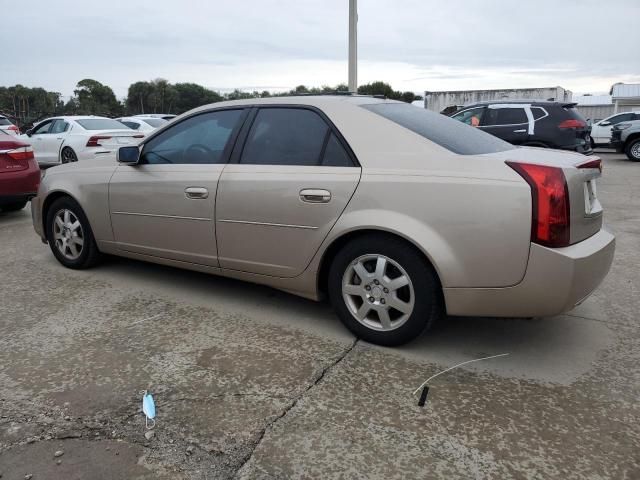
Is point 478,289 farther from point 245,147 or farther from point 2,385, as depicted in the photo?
point 2,385

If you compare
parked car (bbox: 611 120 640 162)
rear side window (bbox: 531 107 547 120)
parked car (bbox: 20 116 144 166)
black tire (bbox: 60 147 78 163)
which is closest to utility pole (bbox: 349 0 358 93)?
rear side window (bbox: 531 107 547 120)

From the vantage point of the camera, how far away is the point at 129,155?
427 cm

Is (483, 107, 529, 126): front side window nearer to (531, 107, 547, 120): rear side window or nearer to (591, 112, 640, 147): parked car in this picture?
(531, 107, 547, 120): rear side window

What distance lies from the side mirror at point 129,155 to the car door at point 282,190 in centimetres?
93

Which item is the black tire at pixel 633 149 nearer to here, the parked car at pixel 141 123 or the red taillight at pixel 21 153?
the parked car at pixel 141 123

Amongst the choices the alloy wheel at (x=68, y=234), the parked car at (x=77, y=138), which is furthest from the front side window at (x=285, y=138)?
the parked car at (x=77, y=138)

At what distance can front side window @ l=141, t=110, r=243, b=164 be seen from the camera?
3.95 metres

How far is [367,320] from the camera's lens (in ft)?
11.0

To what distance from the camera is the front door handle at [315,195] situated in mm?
3311

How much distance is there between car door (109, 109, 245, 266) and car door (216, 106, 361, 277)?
0.14 metres

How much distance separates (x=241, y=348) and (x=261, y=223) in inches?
32.0

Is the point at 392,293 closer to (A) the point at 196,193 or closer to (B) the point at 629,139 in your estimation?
(A) the point at 196,193

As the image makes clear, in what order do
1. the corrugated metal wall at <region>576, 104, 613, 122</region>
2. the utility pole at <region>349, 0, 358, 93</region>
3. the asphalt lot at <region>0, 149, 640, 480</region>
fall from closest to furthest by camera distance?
1. the asphalt lot at <region>0, 149, 640, 480</region>
2. the utility pole at <region>349, 0, 358, 93</region>
3. the corrugated metal wall at <region>576, 104, 613, 122</region>

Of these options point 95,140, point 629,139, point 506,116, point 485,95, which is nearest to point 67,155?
point 95,140
